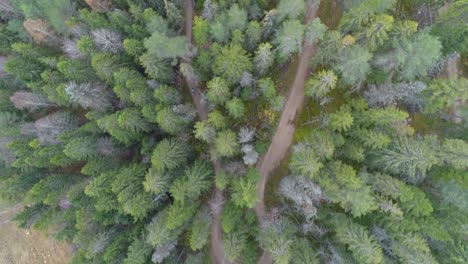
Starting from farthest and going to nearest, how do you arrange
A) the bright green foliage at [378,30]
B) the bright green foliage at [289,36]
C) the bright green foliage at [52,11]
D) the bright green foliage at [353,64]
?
the bright green foliage at [52,11]
the bright green foliage at [289,36]
the bright green foliage at [353,64]
the bright green foliage at [378,30]

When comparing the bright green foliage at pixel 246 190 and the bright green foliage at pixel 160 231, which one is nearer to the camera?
the bright green foliage at pixel 246 190

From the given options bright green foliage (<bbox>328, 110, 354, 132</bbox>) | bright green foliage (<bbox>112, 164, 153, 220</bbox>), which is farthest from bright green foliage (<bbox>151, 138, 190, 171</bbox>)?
bright green foliage (<bbox>328, 110, 354, 132</bbox>)

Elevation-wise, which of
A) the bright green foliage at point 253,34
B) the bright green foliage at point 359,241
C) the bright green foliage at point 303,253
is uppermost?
the bright green foliage at point 253,34

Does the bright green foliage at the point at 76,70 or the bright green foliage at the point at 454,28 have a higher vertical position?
the bright green foliage at the point at 76,70

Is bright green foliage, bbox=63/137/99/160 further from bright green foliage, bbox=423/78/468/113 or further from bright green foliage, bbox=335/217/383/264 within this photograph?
bright green foliage, bbox=423/78/468/113

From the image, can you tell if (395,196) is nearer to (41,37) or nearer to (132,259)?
(132,259)

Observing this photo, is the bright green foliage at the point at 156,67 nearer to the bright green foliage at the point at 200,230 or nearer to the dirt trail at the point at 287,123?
the dirt trail at the point at 287,123

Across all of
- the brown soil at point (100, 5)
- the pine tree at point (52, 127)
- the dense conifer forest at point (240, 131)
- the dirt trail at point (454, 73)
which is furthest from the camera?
the dirt trail at point (454, 73)

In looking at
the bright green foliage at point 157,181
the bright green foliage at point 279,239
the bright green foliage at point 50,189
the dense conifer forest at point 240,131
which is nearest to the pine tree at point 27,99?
the dense conifer forest at point 240,131
